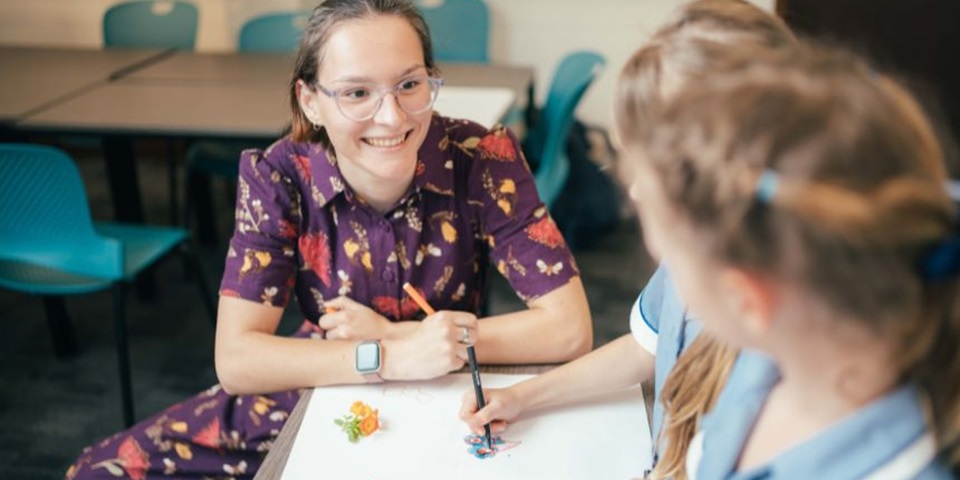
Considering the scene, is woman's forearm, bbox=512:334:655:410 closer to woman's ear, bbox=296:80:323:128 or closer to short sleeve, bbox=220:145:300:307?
short sleeve, bbox=220:145:300:307

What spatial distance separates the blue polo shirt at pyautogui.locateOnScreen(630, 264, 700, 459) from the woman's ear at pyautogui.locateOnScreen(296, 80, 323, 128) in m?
0.63

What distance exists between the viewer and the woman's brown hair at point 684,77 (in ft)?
3.03

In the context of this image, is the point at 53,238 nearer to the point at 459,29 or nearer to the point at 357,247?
the point at 357,247

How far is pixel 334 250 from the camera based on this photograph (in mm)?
1556

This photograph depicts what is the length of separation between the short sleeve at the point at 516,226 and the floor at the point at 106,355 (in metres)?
1.52

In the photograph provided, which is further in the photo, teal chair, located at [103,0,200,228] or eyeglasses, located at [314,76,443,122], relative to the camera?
teal chair, located at [103,0,200,228]

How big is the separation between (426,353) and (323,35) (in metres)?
0.54

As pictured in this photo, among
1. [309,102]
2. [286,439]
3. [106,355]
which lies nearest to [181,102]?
[106,355]

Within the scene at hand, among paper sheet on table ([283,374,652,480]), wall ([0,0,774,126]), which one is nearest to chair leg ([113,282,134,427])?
paper sheet on table ([283,374,652,480])

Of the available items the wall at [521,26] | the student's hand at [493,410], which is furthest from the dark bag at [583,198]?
the student's hand at [493,410]

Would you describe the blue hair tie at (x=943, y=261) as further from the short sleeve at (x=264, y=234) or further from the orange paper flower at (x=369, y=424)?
the short sleeve at (x=264, y=234)

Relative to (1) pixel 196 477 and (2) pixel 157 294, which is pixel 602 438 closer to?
(1) pixel 196 477

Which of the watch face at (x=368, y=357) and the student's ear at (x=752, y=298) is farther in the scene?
the watch face at (x=368, y=357)

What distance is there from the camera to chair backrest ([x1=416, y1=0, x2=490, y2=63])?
3.88m
